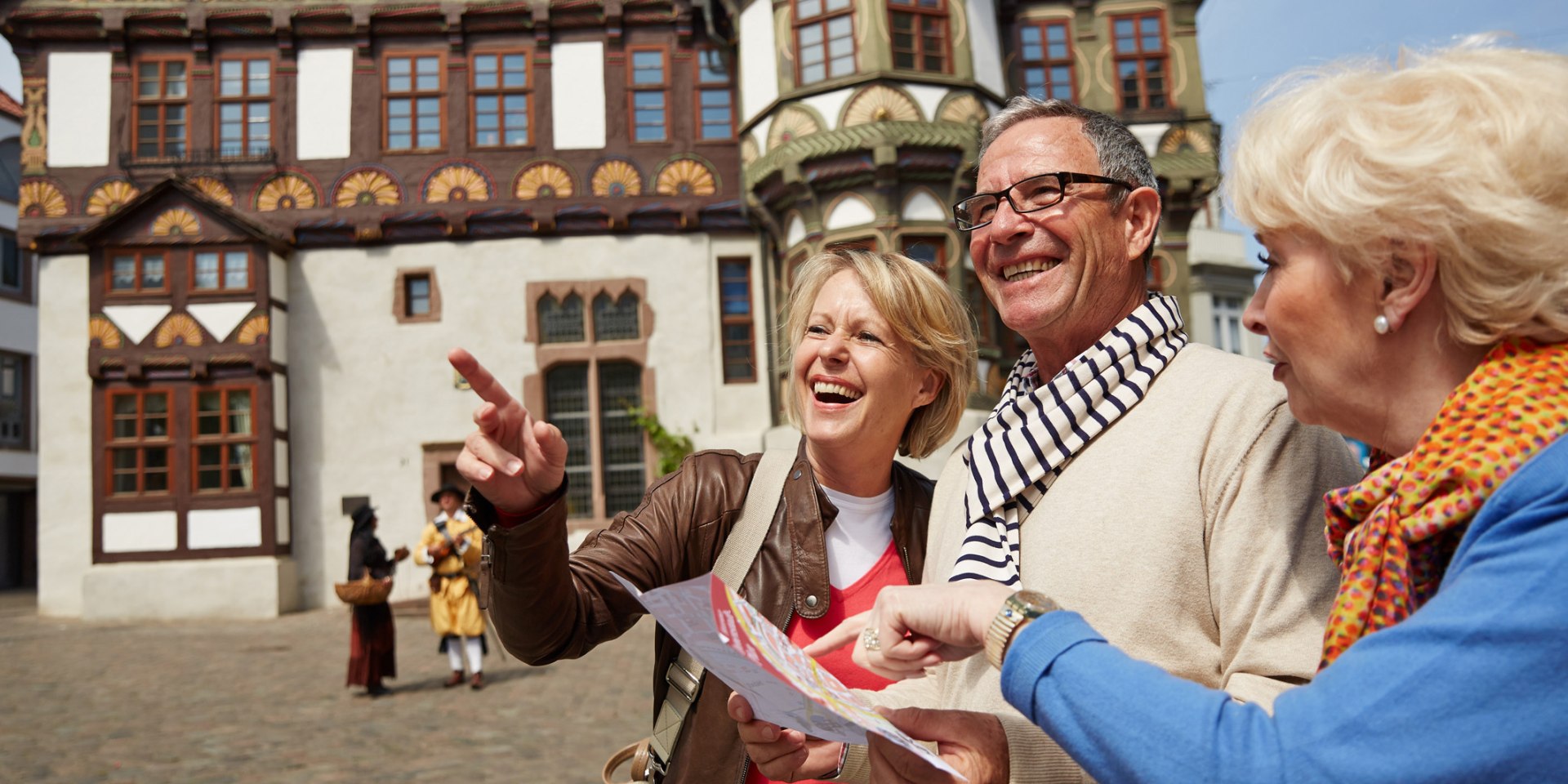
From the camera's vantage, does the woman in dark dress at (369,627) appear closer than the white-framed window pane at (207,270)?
Yes

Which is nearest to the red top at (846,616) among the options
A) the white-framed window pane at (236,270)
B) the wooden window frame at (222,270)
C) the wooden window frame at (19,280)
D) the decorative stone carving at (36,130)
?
the wooden window frame at (222,270)

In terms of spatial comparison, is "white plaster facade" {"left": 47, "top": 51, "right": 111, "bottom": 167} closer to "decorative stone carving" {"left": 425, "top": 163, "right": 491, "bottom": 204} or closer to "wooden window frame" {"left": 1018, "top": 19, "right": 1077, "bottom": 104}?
"decorative stone carving" {"left": 425, "top": 163, "right": 491, "bottom": 204}

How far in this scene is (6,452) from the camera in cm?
2444

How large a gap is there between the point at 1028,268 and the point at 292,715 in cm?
808

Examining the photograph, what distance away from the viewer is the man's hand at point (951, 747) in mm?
1471

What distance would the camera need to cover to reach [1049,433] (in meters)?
1.82

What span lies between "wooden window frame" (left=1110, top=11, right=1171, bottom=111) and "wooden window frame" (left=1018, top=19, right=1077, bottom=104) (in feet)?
2.04

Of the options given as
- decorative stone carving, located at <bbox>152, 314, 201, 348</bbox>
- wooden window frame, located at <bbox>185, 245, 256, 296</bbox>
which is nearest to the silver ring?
wooden window frame, located at <bbox>185, 245, 256, 296</bbox>

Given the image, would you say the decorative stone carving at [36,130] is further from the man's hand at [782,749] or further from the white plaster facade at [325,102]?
the man's hand at [782,749]

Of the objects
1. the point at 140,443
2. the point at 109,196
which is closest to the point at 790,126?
the point at 109,196

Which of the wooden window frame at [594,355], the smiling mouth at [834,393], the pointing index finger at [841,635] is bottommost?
the pointing index finger at [841,635]

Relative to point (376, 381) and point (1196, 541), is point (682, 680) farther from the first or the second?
point (376, 381)

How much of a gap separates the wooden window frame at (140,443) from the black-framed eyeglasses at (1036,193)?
16.5m

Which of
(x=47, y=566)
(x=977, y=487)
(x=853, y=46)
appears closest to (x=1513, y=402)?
(x=977, y=487)
